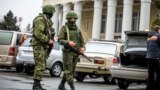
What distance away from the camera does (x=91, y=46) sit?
1945cm

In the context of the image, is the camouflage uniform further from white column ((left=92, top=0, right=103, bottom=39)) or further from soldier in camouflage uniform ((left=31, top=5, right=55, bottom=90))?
white column ((left=92, top=0, right=103, bottom=39))

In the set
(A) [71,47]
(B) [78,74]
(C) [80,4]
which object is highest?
(C) [80,4]

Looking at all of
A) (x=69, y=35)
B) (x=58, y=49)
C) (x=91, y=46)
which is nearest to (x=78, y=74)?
(x=91, y=46)

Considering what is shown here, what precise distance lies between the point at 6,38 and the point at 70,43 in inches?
406

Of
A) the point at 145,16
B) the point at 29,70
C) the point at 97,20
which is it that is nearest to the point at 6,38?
the point at 29,70

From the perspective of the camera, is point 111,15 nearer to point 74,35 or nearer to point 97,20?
point 97,20

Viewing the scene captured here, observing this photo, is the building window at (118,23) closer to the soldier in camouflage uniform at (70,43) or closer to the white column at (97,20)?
the white column at (97,20)

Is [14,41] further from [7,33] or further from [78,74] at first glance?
[78,74]

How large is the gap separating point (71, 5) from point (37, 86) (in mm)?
63430

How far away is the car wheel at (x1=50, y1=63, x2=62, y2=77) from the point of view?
20.7 meters

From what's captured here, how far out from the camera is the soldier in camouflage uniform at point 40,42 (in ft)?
33.9

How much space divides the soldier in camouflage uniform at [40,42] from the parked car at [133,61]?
493 cm

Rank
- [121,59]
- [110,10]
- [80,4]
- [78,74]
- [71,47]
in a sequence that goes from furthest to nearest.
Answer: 1. [80,4]
2. [110,10]
3. [78,74]
4. [121,59]
5. [71,47]

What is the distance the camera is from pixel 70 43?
36.4 feet
